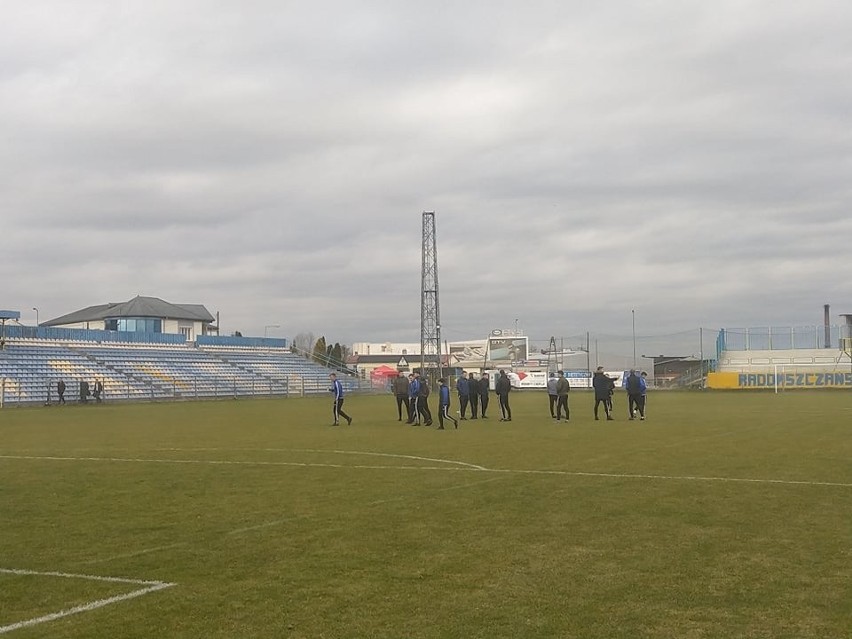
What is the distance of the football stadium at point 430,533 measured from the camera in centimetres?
652

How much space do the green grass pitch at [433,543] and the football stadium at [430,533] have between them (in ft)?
0.11

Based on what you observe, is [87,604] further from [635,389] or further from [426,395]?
[635,389]

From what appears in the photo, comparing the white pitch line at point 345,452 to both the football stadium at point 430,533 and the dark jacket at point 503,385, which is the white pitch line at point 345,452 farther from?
the dark jacket at point 503,385

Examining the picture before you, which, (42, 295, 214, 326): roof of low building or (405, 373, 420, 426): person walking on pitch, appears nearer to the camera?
(405, 373, 420, 426): person walking on pitch

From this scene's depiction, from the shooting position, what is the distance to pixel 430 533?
9.64 m

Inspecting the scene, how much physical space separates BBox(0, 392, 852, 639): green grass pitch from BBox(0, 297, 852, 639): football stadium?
33 millimetres

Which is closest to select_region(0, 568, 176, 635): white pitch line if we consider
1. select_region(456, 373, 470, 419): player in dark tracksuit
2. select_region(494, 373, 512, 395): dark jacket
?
select_region(494, 373, 512, 395): dark jacket

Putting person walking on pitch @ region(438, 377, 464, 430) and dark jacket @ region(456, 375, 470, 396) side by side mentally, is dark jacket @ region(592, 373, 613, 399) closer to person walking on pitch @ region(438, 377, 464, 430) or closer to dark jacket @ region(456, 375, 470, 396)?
dark jacket @ region(456, 375, 470, 396)

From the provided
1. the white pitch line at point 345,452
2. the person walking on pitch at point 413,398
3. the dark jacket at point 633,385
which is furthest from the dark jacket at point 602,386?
the white pitch line at point 345,452

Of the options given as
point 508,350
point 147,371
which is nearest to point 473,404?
point 147,371

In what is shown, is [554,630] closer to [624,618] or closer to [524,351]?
[624,618]

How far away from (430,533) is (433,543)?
0.56m

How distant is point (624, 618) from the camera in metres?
6.41

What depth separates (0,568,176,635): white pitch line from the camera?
6.39 m
